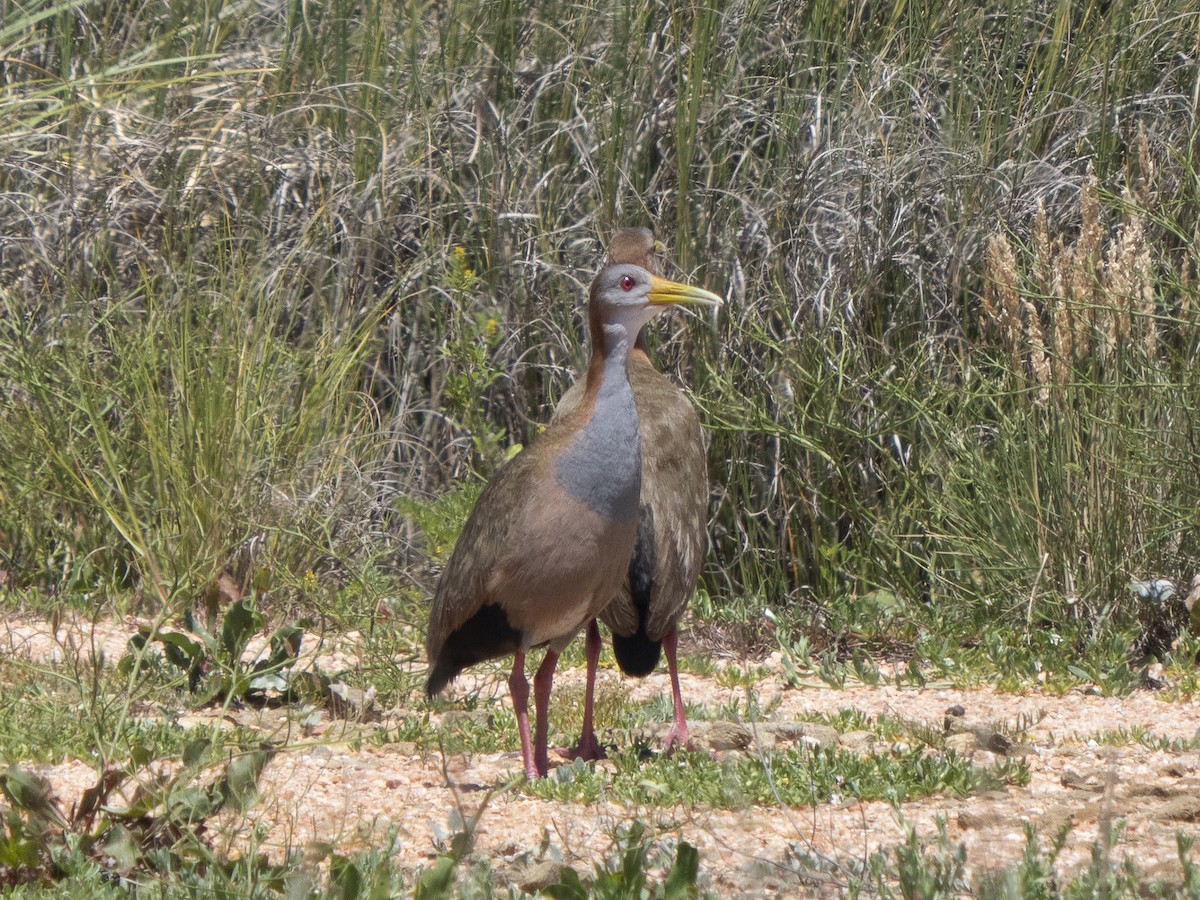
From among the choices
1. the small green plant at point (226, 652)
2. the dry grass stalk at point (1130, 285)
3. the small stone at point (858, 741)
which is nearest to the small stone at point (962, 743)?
the small stone at point (858, 741)

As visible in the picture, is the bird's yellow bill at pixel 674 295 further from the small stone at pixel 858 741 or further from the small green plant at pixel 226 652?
the small green plant at pixel 226 652

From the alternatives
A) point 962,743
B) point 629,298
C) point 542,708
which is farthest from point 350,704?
point 962,743

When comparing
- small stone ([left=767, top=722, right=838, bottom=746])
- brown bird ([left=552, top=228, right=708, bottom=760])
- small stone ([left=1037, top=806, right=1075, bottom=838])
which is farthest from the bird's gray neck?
small stone ([left=1037, top=806, right=1075, bottom=838])

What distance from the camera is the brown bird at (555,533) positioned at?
430 centimetres

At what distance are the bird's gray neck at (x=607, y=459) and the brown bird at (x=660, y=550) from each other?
0.93 feet

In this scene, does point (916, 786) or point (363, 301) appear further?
point (363, 301)

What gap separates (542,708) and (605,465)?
30.9 inches

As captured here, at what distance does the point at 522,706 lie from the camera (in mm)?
4477

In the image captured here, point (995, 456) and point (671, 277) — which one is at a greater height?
point (671, 277)

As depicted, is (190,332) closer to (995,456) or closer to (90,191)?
(90,191)

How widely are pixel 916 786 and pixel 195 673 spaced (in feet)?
7.60

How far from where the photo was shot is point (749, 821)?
3469 mm

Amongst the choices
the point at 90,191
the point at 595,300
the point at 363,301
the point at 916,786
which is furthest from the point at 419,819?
the point at 90,191

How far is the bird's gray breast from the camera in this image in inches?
170
